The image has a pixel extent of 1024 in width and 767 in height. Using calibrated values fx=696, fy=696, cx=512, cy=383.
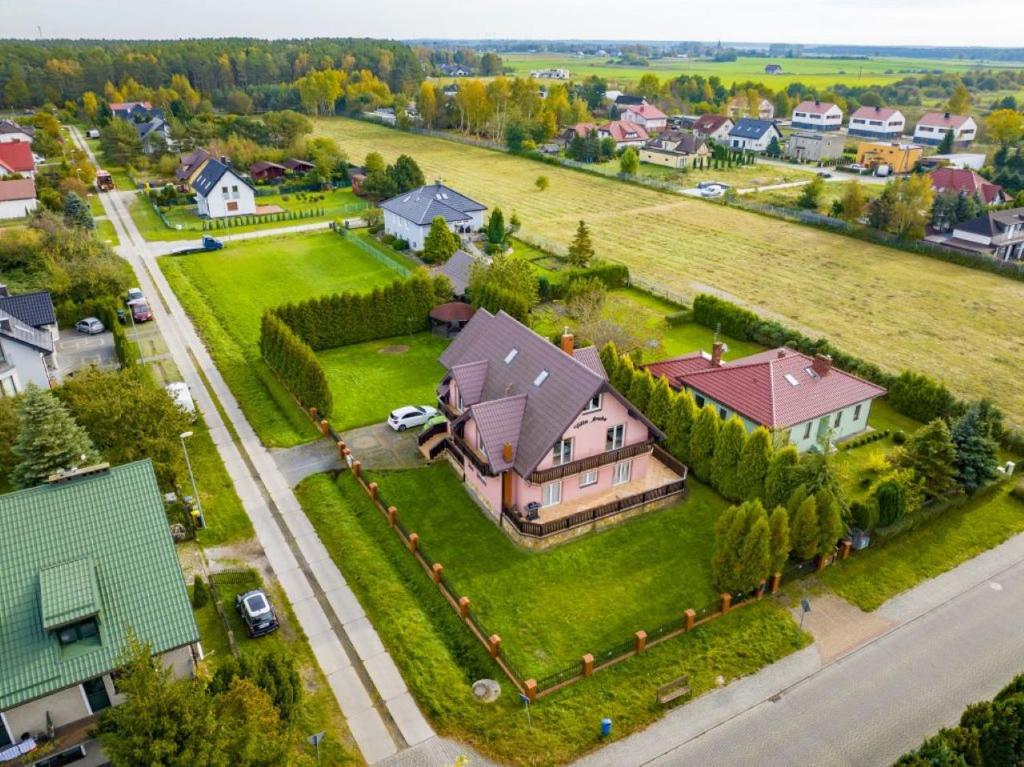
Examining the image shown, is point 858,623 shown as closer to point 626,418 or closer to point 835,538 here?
point 835,538

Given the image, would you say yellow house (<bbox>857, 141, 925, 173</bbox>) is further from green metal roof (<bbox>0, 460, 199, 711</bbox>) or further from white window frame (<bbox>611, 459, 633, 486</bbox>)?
green metal roof (<bbox>0, 460, 199, 711</bbox>)

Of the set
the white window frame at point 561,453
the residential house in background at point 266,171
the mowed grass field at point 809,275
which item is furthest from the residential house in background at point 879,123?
the white window frame at point 561,453

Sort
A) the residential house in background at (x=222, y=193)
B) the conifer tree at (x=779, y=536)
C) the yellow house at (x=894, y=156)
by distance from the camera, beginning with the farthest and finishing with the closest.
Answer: the yellow house at (x=894, y=156), the residential house in background at (x=222, y=193), the conifer tree at (x=779, y=536)

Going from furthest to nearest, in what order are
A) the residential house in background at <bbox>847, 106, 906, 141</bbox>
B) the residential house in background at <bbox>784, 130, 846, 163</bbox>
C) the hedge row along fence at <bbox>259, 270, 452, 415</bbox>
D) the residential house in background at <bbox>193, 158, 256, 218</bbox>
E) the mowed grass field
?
the residential house in background at <bbox>847, 106, 906, 141</bbox>
the residential house in background at <bbox>784, 130, 846, 163</bbox>
the residential house in background at <bbox>193, 158, 256, 218</bbox>
the mowed grass field
the hedge row along fence at <bbox>259, 270, 452, 415</bbox>

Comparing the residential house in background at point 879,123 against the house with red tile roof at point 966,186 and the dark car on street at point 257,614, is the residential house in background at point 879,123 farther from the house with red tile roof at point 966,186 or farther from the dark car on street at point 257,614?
the dark car on street at point 257,614

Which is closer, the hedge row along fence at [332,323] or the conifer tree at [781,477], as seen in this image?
the conifer tree at [781,477]

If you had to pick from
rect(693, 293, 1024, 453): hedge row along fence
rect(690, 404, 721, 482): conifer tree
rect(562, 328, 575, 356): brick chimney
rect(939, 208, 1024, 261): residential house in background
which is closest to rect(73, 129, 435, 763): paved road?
rect(562, 328, 575, 356): brick chimney
